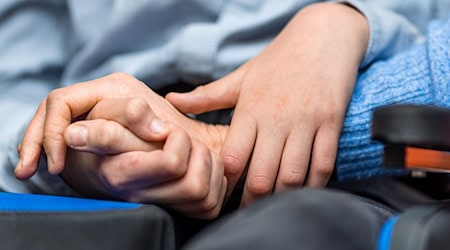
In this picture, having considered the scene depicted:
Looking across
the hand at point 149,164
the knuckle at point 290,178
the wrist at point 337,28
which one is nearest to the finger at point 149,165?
the hand at point 149,164

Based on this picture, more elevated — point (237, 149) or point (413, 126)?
point (413, 126)

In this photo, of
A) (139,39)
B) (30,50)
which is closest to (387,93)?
(139,39)

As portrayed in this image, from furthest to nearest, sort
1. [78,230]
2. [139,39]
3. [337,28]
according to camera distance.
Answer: [139,39] < [337,28] < [78,230]

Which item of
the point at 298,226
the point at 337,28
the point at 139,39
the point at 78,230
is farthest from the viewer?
the point at 139,39

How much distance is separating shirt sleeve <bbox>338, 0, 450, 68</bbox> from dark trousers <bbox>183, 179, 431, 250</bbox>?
1.14ft

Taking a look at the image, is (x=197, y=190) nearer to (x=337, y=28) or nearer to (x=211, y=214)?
(x=211, y=214)

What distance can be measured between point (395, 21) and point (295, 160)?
24 centimetres

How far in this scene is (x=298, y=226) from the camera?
0.31 metres

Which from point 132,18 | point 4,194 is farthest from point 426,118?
point 132,18

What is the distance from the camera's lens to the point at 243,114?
0.58 metres

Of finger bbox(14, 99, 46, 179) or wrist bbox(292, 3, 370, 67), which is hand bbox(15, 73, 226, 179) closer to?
finger bbox(14, 99, 46, 179)

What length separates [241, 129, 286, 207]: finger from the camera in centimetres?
54

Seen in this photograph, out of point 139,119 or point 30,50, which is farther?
point 30,50

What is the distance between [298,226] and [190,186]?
159 mm
